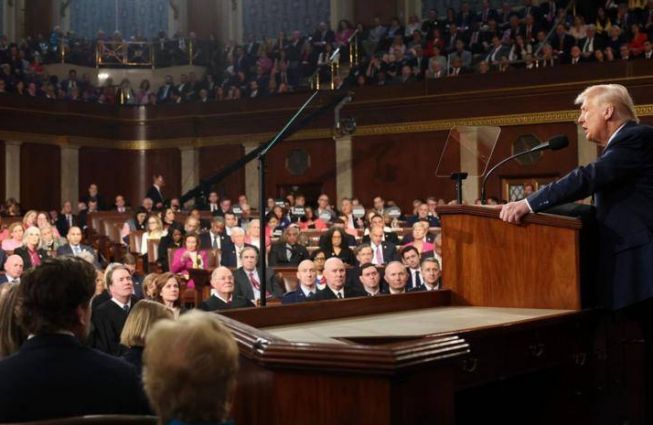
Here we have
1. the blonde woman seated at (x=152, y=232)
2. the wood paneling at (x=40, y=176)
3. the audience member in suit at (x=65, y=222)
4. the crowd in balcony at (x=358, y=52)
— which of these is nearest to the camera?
the blonde woman seated at (x=152, y=232)

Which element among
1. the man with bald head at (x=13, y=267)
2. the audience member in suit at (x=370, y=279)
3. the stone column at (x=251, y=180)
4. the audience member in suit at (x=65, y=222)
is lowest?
the audience member in suit at (x=370, y=279)

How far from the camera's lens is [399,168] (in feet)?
46.7

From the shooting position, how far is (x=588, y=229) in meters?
2.68

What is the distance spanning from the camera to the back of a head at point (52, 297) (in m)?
1.95

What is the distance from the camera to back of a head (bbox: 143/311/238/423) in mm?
1294

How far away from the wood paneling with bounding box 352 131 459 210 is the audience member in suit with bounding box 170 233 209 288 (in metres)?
6.22

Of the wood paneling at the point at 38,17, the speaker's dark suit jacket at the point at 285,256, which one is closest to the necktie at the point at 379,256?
the speaker's dark suit jacket at the point at 285,256

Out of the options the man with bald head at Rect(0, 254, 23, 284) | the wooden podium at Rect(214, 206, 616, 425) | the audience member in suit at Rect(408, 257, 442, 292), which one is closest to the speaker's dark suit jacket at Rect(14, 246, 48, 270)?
the man with bald head at Rect(0, 254, 23, 284)

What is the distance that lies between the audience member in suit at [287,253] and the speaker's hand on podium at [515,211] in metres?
5.97

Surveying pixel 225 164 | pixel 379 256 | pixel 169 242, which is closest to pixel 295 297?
pixel 379 256

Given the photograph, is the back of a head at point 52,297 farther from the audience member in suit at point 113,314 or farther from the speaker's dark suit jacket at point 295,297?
the speaker's dark suit jacket at point 295,297

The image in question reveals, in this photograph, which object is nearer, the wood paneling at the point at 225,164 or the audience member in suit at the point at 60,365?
the audience member in suit at the point at 60,365

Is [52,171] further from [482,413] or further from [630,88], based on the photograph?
[482,413]

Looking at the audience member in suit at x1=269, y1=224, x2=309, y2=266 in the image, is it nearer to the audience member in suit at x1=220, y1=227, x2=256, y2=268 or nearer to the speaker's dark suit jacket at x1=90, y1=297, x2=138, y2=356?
the audience member in suit at x1=220, y1=227, x2=256, y2=268
